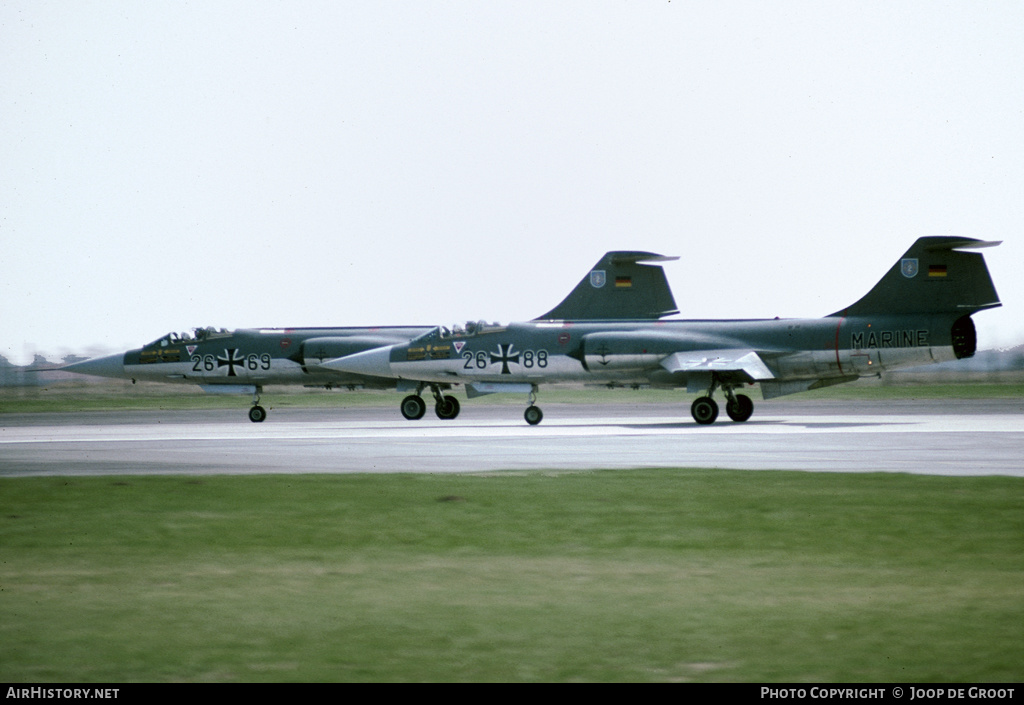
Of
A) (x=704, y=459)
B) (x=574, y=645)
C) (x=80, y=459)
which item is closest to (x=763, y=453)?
(x=704, y=459)

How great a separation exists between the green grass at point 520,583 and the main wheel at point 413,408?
24.0 metres

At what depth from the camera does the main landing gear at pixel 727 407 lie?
31625mm

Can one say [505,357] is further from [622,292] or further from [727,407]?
[727,407]

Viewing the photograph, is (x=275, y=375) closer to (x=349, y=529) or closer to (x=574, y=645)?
(x=349, y=529)

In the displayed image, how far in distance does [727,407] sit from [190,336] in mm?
20496

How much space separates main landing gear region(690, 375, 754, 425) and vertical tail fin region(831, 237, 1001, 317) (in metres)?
4.76

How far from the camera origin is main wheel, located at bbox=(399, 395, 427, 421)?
38.2m

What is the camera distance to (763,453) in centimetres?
1989

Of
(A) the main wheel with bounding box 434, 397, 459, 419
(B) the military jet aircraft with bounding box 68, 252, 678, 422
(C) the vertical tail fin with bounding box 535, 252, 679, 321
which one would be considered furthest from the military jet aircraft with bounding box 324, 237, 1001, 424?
(B) the military jet aircraft with bounding box 68, 252, 678, 422

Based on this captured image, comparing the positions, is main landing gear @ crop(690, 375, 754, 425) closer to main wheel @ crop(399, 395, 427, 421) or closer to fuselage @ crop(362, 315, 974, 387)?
fuselage @ crop(362, 315, 974, 387)

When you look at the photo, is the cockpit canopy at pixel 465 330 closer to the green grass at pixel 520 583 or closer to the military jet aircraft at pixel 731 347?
the military jet aircraft at pixel 731 347

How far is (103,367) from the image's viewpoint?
42812mm

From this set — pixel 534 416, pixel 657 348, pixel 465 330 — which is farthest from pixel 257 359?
pixel 657 348

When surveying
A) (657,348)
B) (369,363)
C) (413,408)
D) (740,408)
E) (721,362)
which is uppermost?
(657,348)
